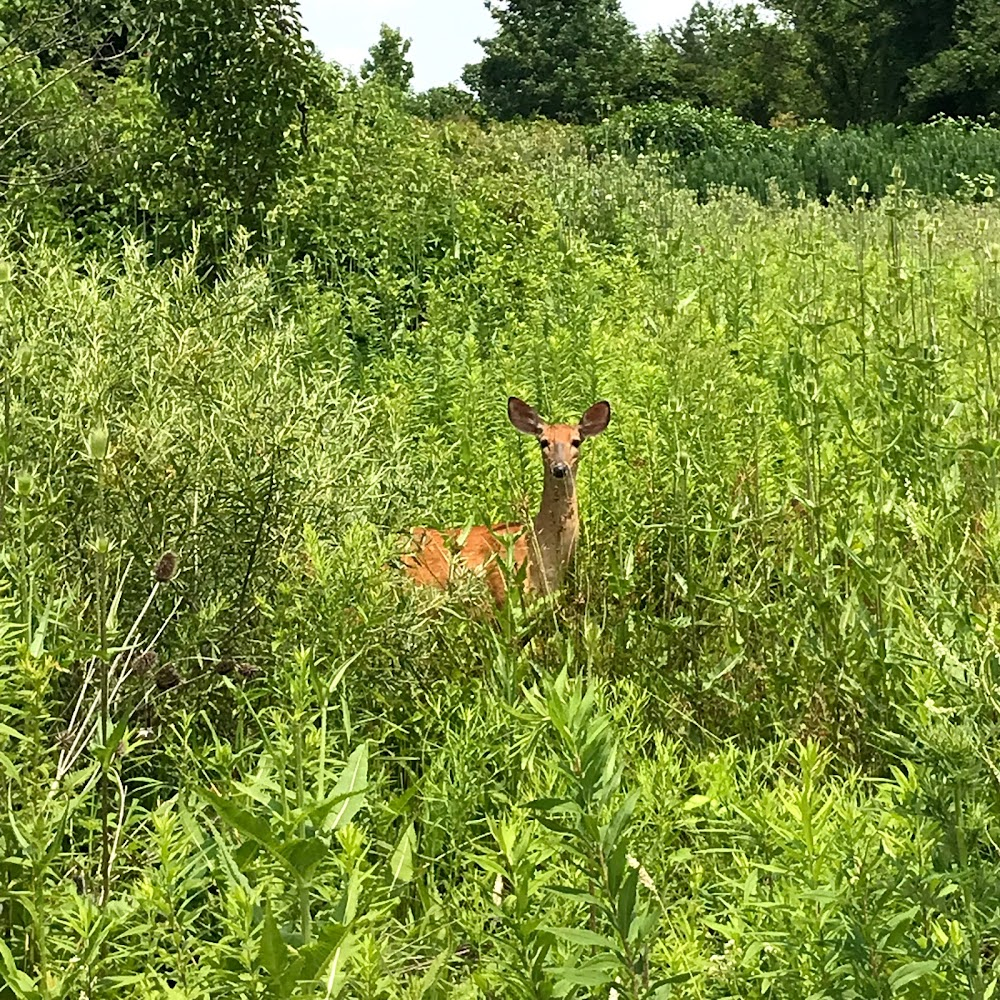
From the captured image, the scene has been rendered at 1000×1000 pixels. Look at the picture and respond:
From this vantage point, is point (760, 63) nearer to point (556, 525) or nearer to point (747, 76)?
point (747, 76)

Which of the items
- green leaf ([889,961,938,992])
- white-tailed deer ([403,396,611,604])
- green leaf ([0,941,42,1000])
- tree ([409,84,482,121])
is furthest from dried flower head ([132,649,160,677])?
tree ([409,84,482,121])

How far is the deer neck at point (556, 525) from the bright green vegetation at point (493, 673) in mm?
92

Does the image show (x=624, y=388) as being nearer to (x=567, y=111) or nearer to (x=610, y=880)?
(x=610, y=880)

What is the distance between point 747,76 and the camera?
5162cm

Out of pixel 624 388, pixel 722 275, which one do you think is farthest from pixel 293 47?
pixel 624 388

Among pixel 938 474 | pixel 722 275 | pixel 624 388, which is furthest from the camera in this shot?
pixel 722 275

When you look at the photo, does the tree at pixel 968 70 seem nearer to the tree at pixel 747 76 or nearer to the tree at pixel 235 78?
the tree at pixel 747 76

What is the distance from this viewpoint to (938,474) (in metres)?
2.71

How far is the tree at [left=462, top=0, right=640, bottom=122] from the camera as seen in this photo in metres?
54.1

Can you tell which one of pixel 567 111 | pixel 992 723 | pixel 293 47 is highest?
pixel 567 111

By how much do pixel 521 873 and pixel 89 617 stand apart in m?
1.36

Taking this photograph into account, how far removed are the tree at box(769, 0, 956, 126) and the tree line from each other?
0.13 feet

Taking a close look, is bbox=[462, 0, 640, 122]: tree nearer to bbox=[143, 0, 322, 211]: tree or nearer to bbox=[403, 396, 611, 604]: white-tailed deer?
bbox=[143, 0, 322, 211]: tree

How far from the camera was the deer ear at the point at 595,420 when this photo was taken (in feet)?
13.3
